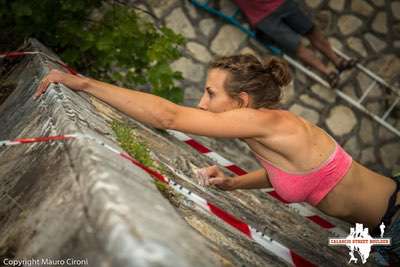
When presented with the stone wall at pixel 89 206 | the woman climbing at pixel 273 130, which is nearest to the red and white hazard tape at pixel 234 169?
the stone wall at pixel 89 206

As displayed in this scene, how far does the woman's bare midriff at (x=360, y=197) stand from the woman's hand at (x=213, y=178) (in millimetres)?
591

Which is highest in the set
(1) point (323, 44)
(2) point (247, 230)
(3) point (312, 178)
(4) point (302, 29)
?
(4) point (302, 29)

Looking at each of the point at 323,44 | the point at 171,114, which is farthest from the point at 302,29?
the point at 171,114

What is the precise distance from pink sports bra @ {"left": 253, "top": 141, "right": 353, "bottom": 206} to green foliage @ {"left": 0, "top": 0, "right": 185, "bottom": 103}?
1.60 metres

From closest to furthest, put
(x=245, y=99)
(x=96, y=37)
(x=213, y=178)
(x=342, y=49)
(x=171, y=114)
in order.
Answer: (x=171, y=114) < (x=245, y=99) < (x=213, y=178) < (x=96, y=37) < (x=342, y=49)

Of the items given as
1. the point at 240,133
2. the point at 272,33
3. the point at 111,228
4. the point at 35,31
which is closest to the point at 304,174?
the point at 240,133

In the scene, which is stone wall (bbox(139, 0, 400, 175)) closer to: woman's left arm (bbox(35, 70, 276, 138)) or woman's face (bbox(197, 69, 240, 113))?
woman's face (bbox(197, 69, 240, 113))

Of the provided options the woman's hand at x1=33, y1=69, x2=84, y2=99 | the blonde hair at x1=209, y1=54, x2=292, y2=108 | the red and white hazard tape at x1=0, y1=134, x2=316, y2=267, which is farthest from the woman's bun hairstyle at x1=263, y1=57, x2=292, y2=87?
the woman's hand at x1=33, y1=69, x2=84, y2=99

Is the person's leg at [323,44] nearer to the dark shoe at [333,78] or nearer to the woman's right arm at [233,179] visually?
the dark shoe at [333,78]

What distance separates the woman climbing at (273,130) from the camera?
1.99m

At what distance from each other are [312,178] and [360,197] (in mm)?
349

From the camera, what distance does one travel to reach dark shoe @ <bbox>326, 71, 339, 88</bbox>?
206 inches

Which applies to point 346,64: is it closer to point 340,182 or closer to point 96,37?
point 96,37

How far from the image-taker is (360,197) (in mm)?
2514
